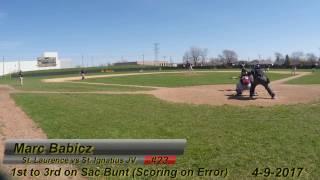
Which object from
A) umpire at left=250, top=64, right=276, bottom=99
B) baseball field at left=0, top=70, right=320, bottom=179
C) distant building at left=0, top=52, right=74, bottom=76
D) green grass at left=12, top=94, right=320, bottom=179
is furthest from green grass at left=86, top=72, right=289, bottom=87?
distant building at left=0, top=52, right=74, bottom=76

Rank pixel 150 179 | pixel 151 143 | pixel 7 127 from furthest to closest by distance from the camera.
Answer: pixel 7 127, pixel 151 143, pixel 150 179

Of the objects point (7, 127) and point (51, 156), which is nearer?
point (51, 156)

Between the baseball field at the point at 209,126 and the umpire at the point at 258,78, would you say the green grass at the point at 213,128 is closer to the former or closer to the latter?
the baseball field at the point at 209,126

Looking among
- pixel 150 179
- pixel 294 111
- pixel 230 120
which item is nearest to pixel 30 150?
pixel 150 179

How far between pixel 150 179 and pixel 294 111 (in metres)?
7.61

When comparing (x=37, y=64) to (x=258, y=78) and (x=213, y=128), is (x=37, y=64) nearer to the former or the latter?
(x=258, y=78)

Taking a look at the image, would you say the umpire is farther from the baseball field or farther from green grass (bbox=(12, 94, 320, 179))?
green grass (bbox=(12, 94, 320, 179))

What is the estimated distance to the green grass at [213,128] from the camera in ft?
21.1

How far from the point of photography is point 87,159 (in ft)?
21.5

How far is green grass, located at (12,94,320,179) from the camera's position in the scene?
21.1ft

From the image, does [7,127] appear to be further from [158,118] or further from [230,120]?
[230,120]

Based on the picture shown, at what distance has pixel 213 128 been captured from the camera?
927cm

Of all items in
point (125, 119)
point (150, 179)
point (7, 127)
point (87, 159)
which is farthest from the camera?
point (125, 119)

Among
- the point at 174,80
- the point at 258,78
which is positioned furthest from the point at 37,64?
the point at 258,78
